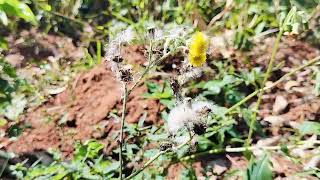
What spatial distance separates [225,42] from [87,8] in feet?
4.23

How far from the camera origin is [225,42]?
9.79 feet

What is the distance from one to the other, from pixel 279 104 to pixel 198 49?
1203 millimetres

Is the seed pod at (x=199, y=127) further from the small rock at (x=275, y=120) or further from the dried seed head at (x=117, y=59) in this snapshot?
the small rock at (x=275, y=120)

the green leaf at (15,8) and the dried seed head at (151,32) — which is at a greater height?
the green leaf at (15,8)

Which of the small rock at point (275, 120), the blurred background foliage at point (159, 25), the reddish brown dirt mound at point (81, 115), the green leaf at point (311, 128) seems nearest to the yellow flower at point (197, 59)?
the blurred background foliage at point (159, 25)

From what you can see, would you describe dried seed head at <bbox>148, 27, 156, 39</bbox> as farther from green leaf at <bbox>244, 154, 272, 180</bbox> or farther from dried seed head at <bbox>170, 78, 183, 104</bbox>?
green leaf at <bbox>244, 154, 272, 180</bbox>

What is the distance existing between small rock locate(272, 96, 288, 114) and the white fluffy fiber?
0.99 meters

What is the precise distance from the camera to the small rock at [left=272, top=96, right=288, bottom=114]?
8.20 feet

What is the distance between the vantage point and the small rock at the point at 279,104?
2.50m

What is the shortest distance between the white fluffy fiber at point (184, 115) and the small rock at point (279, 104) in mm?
994

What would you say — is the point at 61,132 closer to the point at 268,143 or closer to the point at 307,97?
the point at 268,143

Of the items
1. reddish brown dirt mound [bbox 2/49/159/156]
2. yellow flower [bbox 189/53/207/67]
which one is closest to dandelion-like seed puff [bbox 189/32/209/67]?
yellow flower [bbox 189/53/207/67]

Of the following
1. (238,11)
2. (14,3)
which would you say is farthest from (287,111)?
(14,3)

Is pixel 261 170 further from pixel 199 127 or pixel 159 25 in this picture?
pixel 159 25
